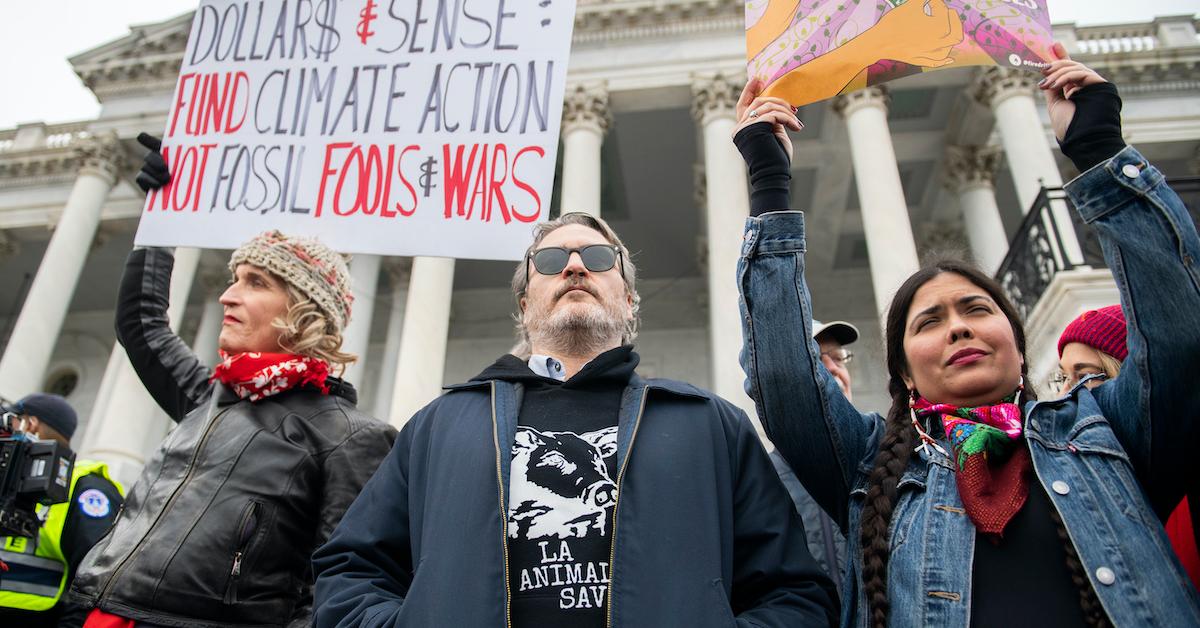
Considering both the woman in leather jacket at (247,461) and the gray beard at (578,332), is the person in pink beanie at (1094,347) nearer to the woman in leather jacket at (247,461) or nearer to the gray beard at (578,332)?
the gray beard at (578,332)

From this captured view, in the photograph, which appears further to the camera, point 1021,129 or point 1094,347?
point 1021,129

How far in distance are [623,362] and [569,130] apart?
13.2 m

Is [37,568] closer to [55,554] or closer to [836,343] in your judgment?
[55,554]

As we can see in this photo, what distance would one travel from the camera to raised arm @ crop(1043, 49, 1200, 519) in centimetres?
170

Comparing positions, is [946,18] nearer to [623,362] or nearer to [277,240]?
[623,362]

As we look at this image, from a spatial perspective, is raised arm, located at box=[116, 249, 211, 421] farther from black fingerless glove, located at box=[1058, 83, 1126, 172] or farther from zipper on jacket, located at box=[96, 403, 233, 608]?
black fingerless glove, located at box=[1058, 83, 1126, 172]

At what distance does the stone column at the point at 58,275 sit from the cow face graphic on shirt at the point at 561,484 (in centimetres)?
1723

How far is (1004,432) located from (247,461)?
2.34 metres

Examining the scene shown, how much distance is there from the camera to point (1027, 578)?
1671 millimetres

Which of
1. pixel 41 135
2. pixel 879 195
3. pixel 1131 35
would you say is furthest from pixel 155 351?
pixel 41 135

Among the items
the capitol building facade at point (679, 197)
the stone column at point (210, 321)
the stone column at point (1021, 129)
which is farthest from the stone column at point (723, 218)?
the stone column at point (210, 321)

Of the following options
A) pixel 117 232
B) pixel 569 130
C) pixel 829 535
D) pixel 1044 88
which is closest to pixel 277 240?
pixel 829 535

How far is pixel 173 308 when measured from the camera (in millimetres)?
15797

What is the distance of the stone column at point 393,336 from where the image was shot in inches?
739
